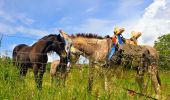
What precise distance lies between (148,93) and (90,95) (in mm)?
1036

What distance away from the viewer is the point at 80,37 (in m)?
12.2

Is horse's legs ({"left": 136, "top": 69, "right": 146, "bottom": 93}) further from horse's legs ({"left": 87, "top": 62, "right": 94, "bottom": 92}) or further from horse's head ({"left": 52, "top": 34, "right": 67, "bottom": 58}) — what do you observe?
horse's head ({"left": 52, "top": 34, "right": 67, "bottom": 58})

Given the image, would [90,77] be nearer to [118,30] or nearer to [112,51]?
[112,51]

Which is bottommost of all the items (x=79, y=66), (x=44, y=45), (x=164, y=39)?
(x=79, y=66)

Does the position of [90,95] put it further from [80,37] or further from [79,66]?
[80,37]

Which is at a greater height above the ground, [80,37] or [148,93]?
[80,37]

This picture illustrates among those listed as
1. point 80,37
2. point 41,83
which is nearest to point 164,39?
point 80,37

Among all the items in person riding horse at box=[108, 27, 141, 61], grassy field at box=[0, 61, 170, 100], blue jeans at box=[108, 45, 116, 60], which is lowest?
grassy field at box=[0, 61, 170, 100]

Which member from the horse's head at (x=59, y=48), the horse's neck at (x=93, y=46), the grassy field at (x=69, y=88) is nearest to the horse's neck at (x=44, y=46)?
the horse's head at (x=59, y=48)


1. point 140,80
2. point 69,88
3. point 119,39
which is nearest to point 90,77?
point 69,88

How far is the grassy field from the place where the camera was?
543 centimetres

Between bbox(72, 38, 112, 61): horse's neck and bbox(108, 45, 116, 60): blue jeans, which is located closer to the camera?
bbox(108, 45, 116, 60): blue jeans

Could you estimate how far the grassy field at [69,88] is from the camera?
5.43m

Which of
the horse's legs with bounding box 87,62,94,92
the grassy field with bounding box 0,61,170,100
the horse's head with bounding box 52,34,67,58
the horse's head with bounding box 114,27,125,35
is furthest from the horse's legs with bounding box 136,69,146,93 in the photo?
the horse's head with bounding box 114,27,125,35
